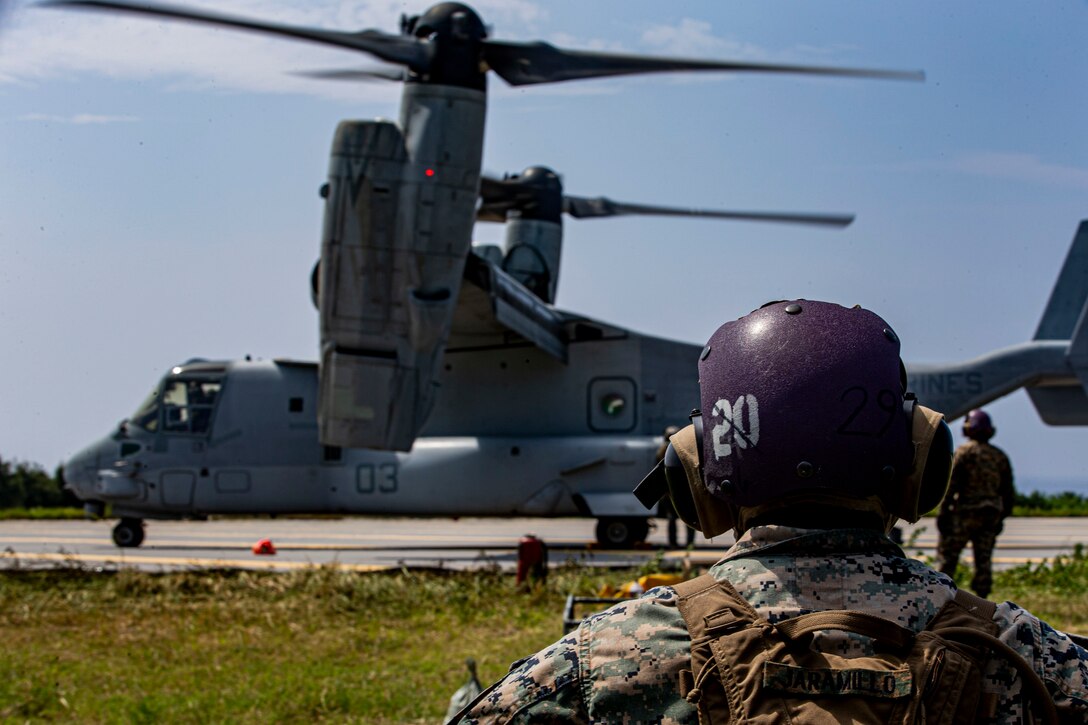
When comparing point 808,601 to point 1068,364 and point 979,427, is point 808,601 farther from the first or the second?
point 1068,364

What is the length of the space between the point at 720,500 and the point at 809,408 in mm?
233

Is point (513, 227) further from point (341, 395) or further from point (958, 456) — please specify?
point (958, 456)

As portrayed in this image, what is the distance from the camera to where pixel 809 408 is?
66.1 inches

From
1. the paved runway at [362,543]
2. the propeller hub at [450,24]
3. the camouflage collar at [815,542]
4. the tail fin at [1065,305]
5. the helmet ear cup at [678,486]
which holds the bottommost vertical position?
the paved runway at [362,543]

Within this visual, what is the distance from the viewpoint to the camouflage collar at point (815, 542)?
5.40 ft

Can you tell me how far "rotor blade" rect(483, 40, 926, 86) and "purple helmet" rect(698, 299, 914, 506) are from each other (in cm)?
1139

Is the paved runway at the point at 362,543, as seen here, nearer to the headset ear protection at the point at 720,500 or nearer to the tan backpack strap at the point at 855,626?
the headset ear protection at the point at 720,500

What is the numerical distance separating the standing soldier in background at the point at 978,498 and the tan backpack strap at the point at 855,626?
7.91 m

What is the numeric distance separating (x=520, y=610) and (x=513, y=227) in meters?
9.63

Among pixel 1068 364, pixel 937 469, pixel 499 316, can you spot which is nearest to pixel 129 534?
pixel 499 316

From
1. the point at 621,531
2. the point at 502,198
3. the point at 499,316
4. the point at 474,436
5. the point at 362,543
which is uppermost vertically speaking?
the point at 502,198

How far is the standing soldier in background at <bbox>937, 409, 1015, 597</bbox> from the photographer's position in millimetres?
9023

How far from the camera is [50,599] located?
393 inches

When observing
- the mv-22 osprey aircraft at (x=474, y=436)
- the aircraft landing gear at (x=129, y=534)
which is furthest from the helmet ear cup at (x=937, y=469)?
the aircraft landing gear at (x=129, y=534)
